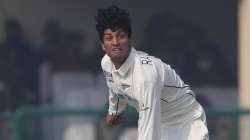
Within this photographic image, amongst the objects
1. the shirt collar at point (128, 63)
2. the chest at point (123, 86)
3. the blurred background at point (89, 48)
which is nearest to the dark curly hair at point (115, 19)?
the shirt collar at point (128, 63)

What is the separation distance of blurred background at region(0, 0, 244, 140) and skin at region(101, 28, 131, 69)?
496cm

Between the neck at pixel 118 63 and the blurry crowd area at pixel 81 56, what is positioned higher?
the neck at pixel 118 63

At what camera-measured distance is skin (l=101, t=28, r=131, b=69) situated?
5.36 meters

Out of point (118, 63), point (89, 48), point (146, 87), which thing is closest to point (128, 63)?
point (118, 63)

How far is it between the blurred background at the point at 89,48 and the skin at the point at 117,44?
16.3 ft

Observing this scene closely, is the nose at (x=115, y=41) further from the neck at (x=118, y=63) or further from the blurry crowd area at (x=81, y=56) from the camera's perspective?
the blurry crowd area at (x=81, y=56)

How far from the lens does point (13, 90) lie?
10680 mm

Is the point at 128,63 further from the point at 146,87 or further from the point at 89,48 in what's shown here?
the point at 89,48

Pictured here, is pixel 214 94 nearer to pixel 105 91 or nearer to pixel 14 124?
pixel 105 91

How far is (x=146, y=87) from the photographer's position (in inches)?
206

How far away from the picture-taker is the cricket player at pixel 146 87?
5.26 m

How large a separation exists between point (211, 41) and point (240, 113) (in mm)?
1651

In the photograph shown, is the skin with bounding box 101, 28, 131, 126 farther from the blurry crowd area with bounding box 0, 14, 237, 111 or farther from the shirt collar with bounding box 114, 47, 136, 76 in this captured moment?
the blurry crowd area with bounding box 0, 14, 237, 111

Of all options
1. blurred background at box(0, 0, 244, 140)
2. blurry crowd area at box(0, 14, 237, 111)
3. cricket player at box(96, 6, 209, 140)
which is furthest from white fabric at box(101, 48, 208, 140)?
blurry crowd area at box(0, 14, 237, 111)
